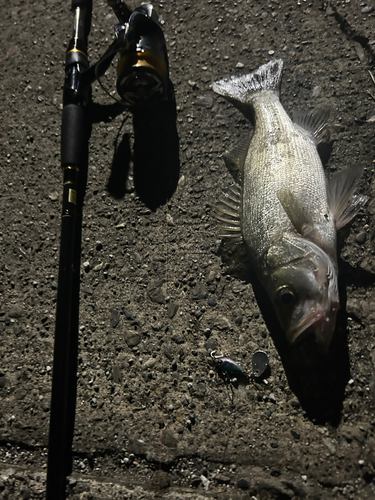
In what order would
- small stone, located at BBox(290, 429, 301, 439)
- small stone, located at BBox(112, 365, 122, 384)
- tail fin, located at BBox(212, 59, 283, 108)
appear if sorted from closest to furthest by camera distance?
1. small stone, located at BBox(290, 429, 301, 439)
2. small stone, located at BBox(112, 365, 122, 384)
3. tail fin, located at BBox(212, 59, 283, 108)

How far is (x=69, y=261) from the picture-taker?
183 cm

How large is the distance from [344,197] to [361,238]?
21cm

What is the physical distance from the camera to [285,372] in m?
1.66

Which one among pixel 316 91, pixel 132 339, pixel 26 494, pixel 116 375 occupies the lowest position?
pixel 26 494

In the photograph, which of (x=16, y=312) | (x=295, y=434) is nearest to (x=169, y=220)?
(x=16, y=312)

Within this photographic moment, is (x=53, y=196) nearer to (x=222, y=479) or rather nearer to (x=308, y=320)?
(x=308, y=320)

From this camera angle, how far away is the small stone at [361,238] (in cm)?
177

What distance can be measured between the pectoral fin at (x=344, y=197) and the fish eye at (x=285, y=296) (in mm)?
396

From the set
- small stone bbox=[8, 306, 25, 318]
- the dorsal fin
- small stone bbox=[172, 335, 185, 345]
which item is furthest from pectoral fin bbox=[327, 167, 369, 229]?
small stone bbox=[8, 306, 25, 318]

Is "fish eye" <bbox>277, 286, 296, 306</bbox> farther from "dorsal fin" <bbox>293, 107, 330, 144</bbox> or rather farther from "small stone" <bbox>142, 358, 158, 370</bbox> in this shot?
"dorsal fin" <bbox>293, 107, 330, 144</bbox>

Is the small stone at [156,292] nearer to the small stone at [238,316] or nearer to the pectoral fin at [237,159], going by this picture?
the small stone at [238,316]

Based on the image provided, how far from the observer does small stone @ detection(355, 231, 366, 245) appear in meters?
1.77

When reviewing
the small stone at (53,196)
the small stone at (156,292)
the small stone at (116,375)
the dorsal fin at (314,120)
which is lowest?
the small stone at (116,375)

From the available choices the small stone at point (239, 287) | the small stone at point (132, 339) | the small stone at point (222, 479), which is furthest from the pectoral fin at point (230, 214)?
the small stone at point (222, 479)
